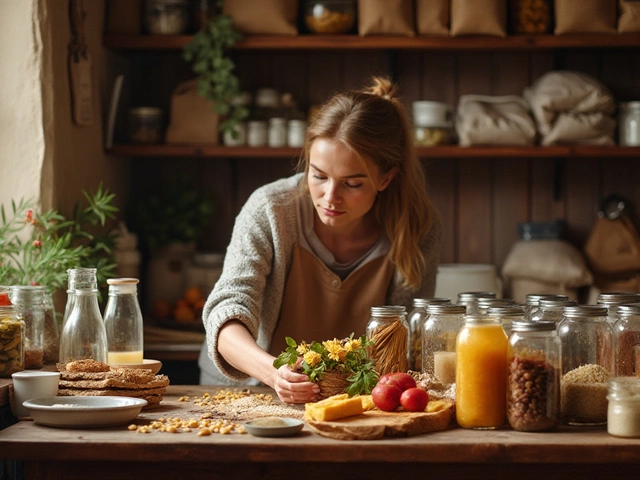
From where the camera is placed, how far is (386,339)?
1883 millimetres

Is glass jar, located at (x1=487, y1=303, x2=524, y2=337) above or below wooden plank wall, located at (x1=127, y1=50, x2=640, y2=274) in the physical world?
below

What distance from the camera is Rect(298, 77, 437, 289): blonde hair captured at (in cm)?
219

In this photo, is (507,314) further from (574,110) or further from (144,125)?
(144,125)

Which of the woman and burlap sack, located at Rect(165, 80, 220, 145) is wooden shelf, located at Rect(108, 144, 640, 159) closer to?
burlap sack, located at Rect(165, 80, 220, 145)

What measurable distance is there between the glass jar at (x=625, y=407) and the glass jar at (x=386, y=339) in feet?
1.62

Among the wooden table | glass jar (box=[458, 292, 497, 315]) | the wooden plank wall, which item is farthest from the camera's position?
the wooden plank wall

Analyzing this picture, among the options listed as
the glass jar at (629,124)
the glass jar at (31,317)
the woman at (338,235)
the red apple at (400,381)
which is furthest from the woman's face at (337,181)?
the glass jar at (629,124)

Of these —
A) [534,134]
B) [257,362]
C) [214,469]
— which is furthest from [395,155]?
[534,134]

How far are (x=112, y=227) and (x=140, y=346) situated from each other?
1.57 meters

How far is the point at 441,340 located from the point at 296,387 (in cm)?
34

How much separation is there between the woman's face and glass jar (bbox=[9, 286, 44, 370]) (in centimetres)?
71

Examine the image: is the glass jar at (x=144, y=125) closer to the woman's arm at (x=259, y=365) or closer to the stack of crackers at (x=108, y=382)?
the woman's arm at (x=259, y=365)

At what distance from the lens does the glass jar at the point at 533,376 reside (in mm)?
1538

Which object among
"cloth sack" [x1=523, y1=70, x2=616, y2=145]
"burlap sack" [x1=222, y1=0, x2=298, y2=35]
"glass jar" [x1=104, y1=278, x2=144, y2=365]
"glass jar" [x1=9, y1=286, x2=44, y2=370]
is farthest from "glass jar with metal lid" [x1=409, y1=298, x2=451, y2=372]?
"burlap sack" [x1=222, y1=0, x2=298, y2=35]
